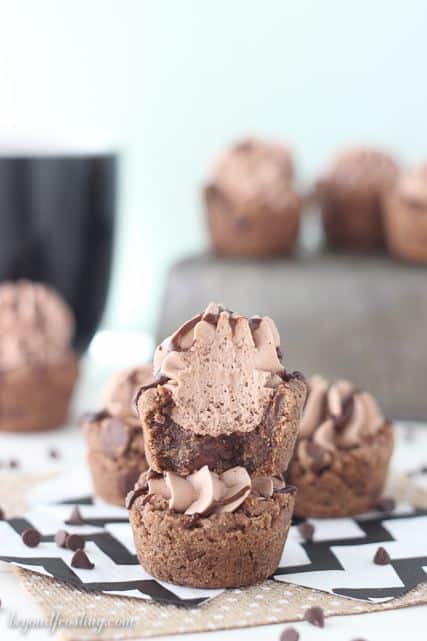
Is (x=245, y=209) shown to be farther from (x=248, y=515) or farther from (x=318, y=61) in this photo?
(x=248, y=515)

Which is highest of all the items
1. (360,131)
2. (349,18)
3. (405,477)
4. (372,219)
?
(349,18)

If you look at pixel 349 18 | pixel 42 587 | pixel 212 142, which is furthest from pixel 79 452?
pixel 349 18

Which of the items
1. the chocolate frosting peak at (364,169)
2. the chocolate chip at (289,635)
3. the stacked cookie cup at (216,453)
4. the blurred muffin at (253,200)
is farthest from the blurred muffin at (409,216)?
the chocolate chip at (289,635)

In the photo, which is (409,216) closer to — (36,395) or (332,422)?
(332,422)

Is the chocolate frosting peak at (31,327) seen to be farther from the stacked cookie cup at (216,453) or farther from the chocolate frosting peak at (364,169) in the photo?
the stacked cookie cup at (216,453)

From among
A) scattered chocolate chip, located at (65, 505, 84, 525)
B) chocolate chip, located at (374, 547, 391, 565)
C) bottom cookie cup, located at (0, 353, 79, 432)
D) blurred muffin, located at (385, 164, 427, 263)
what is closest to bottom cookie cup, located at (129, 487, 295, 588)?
chocolate chip, located at (374, 547, 391, 565)

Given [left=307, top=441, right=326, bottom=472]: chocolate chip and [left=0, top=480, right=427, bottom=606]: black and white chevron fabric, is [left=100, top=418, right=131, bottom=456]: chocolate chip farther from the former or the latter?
[left=307, top=441, right=326, bottom=472]: chocolate chip

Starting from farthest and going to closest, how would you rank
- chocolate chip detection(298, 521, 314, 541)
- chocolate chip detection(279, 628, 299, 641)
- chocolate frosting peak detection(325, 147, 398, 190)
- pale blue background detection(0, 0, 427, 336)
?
1. pale blue background detection(0, 0, 427, 336)
2. chocolate frosting peak detection(325, 147, 398, 190)
3. chocolate chip detection(298, 521, 314, 541)
4. chocolate chip detection(279, 628, 299, 641)
